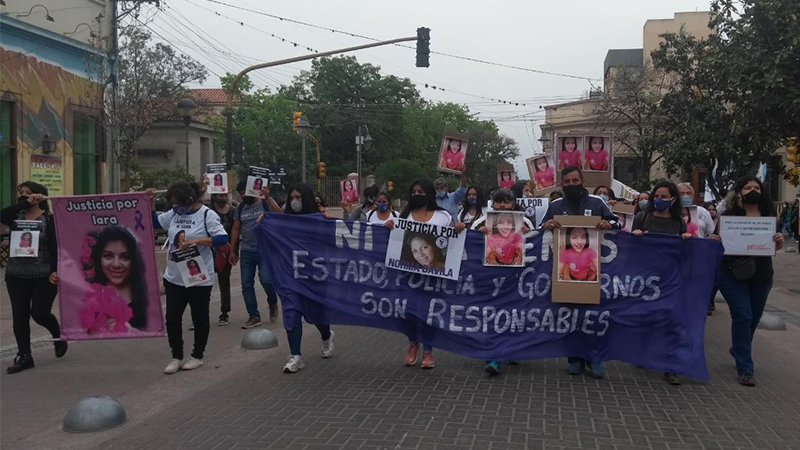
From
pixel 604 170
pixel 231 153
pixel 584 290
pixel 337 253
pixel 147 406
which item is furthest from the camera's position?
pixel 231 153

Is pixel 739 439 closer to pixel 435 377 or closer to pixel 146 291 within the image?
pixel 435 377

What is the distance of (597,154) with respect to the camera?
10398mm

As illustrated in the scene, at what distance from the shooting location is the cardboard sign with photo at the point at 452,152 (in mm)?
11805

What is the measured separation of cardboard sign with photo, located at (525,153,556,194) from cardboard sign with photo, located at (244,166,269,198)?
5.68 meters

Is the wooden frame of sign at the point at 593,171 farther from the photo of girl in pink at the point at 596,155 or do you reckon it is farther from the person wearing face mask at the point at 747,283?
the person wearing face mask at the point at 747,283

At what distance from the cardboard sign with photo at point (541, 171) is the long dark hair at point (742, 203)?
627 cm

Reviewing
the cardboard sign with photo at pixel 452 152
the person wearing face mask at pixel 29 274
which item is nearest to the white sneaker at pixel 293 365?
the person wearing face mask at pixel 29 274

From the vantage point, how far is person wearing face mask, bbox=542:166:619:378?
6844 mm

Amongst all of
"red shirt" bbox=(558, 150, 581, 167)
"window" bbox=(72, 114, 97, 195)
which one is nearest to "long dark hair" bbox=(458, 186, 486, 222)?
"red shirt" bbox=(558, 150, 581, 167)

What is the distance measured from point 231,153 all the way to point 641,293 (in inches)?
657

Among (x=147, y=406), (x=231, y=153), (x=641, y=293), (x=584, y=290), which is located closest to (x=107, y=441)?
(x=147, y=406)

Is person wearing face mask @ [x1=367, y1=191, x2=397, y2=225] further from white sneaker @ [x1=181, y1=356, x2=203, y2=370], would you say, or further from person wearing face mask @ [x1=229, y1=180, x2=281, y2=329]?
white sneaker @ [x1=181, y1=356, x2=203, y2=370]

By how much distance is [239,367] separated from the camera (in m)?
7.51

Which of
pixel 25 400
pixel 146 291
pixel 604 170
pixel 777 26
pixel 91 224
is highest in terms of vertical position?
pixel 777 26
